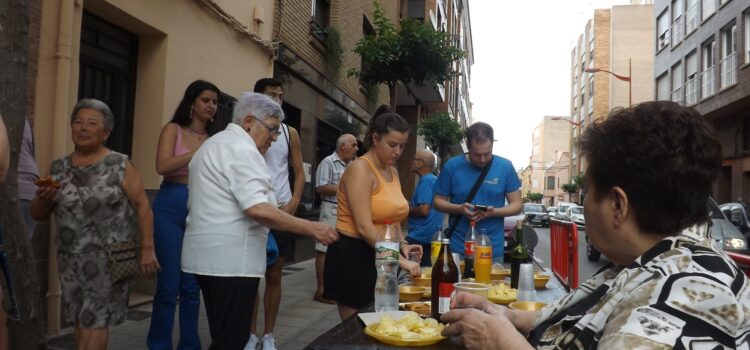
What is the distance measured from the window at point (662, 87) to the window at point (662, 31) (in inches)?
66.6

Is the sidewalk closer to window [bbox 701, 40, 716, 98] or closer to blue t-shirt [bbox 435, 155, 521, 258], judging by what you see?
blue t-shirt [bbox 435, 155, 521, 258]

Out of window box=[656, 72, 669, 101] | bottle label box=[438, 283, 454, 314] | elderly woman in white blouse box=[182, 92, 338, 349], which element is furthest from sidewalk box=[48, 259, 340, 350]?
window box=[656, 72, 669, 101]

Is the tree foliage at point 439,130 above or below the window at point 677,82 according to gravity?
below

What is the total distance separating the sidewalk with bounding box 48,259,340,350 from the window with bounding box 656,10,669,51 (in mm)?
29351

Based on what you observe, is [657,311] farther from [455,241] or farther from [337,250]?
[455,241]

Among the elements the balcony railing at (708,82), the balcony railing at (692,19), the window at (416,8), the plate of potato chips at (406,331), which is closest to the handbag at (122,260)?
the plate of potato chips at (406,331)

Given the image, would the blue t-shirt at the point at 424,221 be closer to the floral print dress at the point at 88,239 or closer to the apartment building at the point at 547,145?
the floral print dress at the point at 88,239

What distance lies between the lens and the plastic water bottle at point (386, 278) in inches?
101

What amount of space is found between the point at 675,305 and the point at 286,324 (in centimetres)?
487

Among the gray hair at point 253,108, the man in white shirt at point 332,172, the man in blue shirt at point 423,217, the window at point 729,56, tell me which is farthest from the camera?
the window at point 729,56

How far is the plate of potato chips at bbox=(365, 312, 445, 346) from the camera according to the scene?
1957 millimetres

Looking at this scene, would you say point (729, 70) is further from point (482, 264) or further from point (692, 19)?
point (482, 264)

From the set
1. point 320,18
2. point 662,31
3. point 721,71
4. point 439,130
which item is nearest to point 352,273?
point 320,18

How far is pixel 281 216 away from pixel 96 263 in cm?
123
